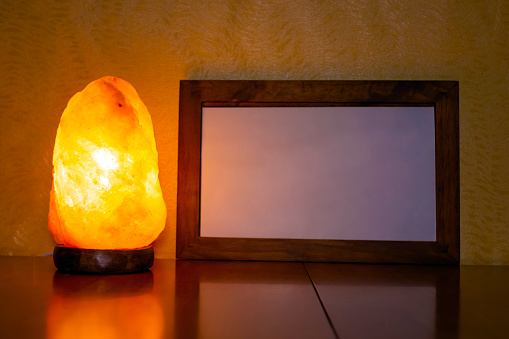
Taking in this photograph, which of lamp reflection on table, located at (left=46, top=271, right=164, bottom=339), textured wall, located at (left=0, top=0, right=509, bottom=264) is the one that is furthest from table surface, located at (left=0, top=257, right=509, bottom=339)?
textured wall, located at (left=0, top=0, right=509, bottom=264)

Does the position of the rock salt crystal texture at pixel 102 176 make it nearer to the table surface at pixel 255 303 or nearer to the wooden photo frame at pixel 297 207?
the table surface at pixel 255 303

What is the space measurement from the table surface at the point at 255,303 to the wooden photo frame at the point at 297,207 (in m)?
0.08

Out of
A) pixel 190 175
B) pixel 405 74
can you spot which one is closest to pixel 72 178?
pixel 190 175

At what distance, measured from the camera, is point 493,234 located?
0.99 metres

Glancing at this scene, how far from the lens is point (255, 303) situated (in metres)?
0.58

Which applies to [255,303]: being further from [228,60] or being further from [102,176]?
[228,60]

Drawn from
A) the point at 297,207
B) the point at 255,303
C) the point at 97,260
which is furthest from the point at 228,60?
the point at 255,303

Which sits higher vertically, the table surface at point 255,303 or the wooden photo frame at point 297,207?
the wooden photo frame at point 297,207

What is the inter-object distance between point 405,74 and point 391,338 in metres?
0.70

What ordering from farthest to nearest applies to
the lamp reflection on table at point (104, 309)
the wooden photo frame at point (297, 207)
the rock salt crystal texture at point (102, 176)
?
the wooden photo frame at point (297, 207), the rock salt crystal texture at point (102, 176), the lamp reflection on table at point (104, 309)

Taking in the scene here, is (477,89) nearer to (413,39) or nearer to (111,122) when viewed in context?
(413,39)

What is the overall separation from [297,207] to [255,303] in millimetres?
417

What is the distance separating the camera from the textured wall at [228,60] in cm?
99

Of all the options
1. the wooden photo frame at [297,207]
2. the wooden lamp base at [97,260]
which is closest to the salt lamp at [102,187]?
the wooden lamp base at [97,260]
